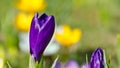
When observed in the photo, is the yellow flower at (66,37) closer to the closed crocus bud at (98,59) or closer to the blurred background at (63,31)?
the blurred background at (63,31)

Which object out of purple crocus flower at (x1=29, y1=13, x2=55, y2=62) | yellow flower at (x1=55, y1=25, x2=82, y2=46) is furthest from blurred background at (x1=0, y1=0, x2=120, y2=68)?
purple crocus flower at (x1=29, y1=13, x2=55, y2=62)

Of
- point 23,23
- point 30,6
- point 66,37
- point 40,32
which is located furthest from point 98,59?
point 30,6

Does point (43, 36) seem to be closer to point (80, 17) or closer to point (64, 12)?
point (64, 12)

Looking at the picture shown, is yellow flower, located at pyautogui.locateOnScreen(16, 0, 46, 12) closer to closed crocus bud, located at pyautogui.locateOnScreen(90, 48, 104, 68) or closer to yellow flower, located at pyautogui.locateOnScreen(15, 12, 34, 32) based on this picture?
yellow flower, located at pyautogui.locateOnScreen(15, 12, 34, 32)

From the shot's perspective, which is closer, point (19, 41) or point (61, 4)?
point (19, 41)

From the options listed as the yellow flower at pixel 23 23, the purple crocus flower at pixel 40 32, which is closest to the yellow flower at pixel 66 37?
the yellow flower at pixel 23 23

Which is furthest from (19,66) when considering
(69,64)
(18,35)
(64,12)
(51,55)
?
(64,12)
